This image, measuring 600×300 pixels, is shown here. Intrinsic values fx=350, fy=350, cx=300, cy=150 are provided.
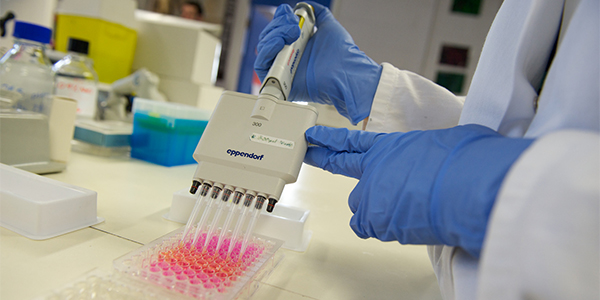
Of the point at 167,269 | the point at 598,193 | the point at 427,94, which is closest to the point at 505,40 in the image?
the point at 427,94

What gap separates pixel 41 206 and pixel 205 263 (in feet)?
0.79

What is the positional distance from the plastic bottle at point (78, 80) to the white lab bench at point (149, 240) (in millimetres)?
216

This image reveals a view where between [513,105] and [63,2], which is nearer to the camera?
[513,105]

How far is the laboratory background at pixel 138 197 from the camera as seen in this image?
41 centimetres

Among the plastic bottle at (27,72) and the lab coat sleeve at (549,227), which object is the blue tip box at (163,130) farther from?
the lab coat sleeve at (549,227)

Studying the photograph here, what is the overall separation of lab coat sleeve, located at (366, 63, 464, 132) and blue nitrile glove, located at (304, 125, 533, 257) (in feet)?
0.73

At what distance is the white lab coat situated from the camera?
0.30 meters

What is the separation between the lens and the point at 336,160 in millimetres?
551

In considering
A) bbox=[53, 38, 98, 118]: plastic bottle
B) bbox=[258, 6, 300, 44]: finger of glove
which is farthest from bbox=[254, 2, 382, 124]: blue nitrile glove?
bbox=[53, 38, 98, 118]: plastic bottle

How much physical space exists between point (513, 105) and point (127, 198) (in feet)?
2.26

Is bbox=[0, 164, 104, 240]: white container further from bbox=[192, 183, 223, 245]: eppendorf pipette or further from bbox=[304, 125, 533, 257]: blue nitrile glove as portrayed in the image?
bbox=[304, 125, 533, 257]: blue nitrile glove

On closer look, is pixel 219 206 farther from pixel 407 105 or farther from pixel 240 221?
pixel 407 105

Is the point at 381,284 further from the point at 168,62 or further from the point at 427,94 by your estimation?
the point at 168,62

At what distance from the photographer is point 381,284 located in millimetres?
527
